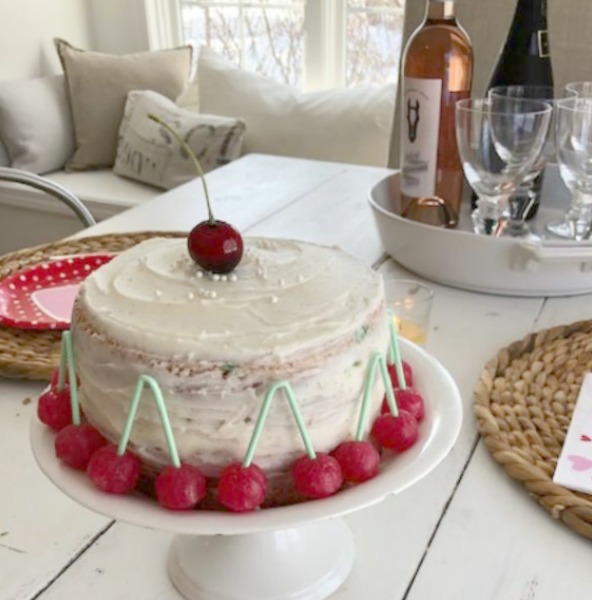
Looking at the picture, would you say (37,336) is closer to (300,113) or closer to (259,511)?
(259,511)

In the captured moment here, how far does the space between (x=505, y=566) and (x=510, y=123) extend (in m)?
0.61

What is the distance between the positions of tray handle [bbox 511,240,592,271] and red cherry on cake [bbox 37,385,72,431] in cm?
63

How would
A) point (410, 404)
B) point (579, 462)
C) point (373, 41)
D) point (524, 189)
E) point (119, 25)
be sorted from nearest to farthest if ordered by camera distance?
point (410, 404)
point (579, 462)
point (524, 189)
point (373, 41)
point (119, 25)

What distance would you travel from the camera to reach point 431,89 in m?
1.06

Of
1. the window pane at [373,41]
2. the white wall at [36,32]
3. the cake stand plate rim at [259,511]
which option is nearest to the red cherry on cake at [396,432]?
the cake stand plate rim at [259,511]

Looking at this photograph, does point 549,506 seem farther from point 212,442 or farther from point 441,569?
point 212,442

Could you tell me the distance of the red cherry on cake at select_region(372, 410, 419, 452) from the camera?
526 mm

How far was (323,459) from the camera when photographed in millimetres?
487

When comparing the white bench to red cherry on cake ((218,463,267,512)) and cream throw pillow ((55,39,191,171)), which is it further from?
red cherry on cake ((218,463,267,512))

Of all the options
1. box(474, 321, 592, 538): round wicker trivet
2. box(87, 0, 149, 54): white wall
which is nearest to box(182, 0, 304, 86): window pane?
box(87, 0, 149, 54): white wall

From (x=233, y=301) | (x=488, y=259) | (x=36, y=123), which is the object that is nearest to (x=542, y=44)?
(x=488, y=259)

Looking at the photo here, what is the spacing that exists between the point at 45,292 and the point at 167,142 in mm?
1534

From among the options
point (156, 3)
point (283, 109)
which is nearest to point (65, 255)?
point (283, 109)

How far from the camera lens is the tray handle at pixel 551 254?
98cm
